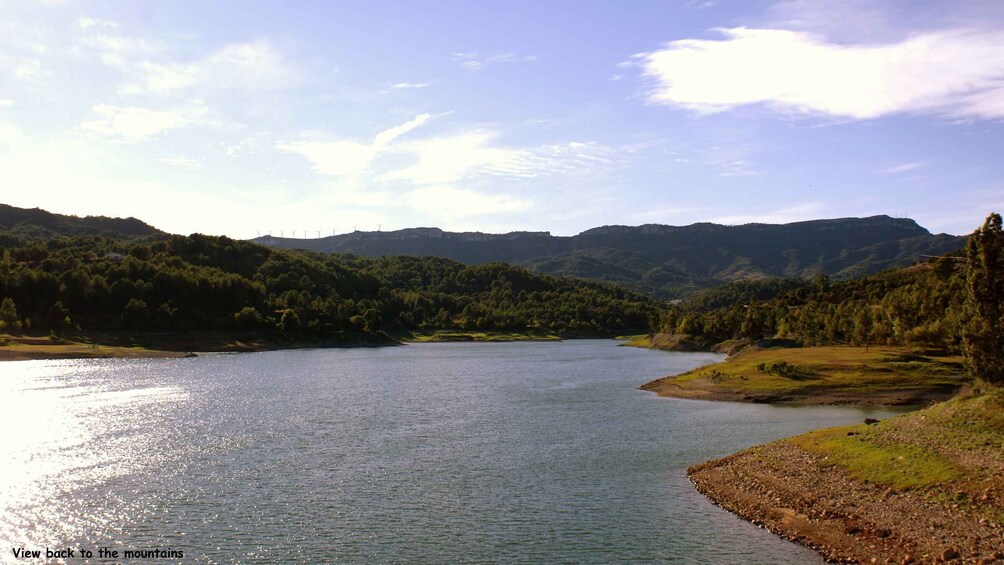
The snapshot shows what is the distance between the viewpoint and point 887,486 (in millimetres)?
30984

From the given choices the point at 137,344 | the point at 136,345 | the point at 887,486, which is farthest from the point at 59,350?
the point at 887,486

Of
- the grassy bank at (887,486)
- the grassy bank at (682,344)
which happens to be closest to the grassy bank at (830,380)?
the grassy bank at (887,486)

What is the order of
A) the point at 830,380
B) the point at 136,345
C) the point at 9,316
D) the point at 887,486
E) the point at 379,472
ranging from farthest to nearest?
the point at 136,345 < the point at 9,316 < the point at 830,380 < the point at 379,472 < the point at 887,486

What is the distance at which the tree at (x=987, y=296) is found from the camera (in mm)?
40406

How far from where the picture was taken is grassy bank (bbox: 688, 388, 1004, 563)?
25.5 metres

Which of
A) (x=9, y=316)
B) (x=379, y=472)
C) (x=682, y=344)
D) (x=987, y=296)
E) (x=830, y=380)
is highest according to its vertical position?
(x=987, y=296)

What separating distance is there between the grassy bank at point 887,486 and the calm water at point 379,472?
74.1 inches

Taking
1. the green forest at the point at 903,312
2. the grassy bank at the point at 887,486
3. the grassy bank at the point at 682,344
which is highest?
the green forest at the point at 903,312

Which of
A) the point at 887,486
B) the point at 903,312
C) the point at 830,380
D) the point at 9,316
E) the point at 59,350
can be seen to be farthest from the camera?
the point at 9,316

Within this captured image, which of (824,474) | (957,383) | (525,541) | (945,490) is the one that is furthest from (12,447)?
(957,383)

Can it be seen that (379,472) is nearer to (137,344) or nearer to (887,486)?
(887,486)

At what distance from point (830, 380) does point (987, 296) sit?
35.2 meters

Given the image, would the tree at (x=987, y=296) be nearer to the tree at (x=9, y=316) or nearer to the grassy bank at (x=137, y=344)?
Answer: the grassy bank at (x=137, y=344)

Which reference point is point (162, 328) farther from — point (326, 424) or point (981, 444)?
point (981, 444)
